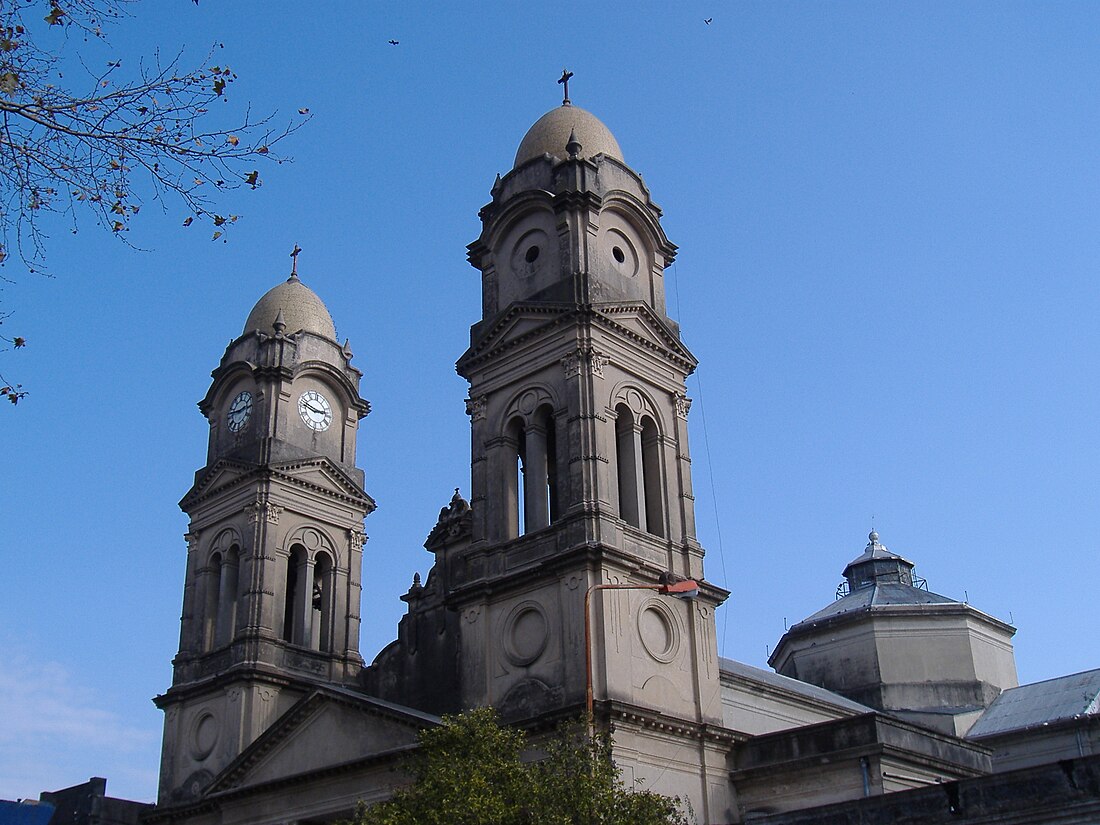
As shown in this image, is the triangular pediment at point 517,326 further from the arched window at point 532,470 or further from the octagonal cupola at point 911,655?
the octagonal cupola at point 911,655

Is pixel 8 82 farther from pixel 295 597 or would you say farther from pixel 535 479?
pixel 295 597

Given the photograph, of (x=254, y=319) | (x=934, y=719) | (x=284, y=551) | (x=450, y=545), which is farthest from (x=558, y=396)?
(x=934, y=719)

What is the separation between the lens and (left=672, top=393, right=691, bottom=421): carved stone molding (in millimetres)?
34428

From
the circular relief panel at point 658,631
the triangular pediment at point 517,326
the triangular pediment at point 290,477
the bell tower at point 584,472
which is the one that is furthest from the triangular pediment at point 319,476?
the circular relief panel at point 658,631

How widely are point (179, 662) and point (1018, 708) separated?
28.6 meters

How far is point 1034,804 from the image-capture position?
19031mm

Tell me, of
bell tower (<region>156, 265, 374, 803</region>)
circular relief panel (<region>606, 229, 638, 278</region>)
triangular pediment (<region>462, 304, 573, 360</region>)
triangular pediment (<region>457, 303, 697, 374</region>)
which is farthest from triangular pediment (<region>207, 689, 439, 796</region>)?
circular relief panel (<region>606, 229, 638, 278</region>)

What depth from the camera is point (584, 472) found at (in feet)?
101

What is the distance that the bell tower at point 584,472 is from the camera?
29359mm

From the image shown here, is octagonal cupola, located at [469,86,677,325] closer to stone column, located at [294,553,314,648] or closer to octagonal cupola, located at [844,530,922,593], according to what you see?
stone column, located at [294,553,314,648]

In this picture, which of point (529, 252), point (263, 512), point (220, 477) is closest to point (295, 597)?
point (263, 512)

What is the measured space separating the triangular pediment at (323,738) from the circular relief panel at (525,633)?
2.44 metres

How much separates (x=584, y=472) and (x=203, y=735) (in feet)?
51.3

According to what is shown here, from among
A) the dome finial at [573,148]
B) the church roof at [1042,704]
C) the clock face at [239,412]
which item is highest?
the dome finial at [573,148]
